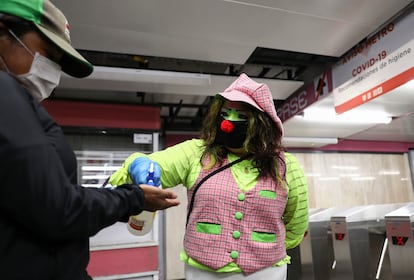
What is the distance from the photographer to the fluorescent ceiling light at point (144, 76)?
3080 millimetres

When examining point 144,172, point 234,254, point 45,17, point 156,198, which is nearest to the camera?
point 45,17

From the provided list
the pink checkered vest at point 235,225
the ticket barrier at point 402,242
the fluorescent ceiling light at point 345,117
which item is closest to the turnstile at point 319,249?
the ticket barrier at point 402,242

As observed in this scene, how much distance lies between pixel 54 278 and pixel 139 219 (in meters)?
0.58

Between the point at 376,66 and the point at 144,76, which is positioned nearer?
the point at 376,66

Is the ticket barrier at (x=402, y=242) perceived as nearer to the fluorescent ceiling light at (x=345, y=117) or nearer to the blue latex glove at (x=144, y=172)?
the fluorescent ceiling light at (x=345, y=117)

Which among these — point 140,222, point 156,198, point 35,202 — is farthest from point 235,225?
point 35,202

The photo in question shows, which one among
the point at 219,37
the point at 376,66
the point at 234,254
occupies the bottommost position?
the point at 234,254

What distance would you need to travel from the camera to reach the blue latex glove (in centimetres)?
99

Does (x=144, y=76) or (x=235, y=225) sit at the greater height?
(x=144, y=76)

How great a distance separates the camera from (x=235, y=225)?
1.17 m

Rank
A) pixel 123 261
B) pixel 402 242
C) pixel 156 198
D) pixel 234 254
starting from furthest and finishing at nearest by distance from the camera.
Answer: pixel 123 261 → pixel 402 242 → pixel 234 254 → pixel 156 198

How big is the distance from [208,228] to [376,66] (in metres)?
2.53

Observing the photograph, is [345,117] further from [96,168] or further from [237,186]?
[237,186]

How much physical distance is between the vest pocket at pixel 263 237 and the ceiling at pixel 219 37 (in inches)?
70.2
